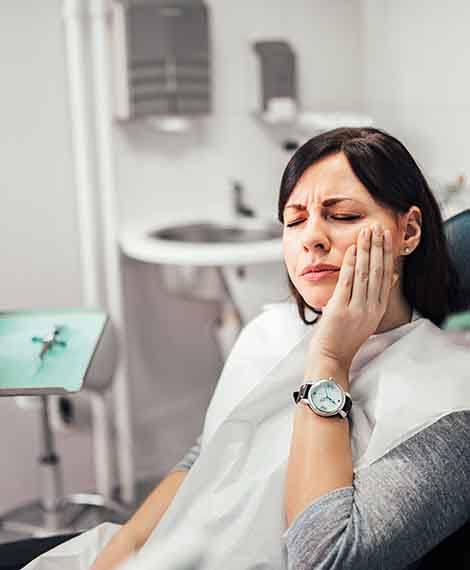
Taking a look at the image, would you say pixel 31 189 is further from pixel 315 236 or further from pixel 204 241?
pixel 315 236

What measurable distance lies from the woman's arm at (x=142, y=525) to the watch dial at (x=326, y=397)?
329 millimetres

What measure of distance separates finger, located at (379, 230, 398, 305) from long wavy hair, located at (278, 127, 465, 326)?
5 centimetres

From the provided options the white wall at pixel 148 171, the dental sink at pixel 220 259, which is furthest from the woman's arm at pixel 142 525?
the white wall at pixel 148 171

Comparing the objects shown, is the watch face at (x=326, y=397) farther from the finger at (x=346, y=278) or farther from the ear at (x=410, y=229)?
the ear at (x=410, y=229)

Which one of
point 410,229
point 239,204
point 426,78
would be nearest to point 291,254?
point 410,229

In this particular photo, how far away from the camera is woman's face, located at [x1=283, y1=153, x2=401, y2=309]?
1085 millimetres

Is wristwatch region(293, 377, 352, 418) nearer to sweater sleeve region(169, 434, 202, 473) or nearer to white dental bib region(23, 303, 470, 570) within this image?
white dental bib region(23, 303, 470, 570)

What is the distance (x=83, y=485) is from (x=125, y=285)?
61 cm

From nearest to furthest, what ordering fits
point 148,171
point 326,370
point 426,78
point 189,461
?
point 326,370 < point 189,461 < point 426,78 < point 148,171

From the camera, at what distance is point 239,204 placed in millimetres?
2533

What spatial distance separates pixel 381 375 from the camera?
1095 mm

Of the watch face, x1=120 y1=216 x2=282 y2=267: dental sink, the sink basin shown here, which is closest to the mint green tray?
the watch face

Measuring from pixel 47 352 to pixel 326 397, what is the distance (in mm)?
430

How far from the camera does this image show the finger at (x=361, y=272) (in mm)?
1060
